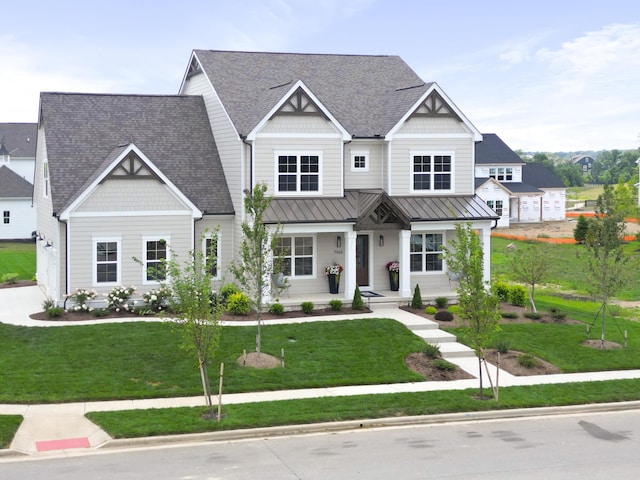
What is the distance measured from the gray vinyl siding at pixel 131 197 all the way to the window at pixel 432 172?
9.52 m

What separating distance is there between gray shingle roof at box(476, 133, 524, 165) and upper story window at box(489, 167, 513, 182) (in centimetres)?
65

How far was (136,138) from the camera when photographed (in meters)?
33.5

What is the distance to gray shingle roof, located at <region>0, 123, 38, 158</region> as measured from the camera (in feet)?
295

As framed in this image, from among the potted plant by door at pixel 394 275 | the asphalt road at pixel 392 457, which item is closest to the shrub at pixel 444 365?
the asphalt road at pixel 392 457

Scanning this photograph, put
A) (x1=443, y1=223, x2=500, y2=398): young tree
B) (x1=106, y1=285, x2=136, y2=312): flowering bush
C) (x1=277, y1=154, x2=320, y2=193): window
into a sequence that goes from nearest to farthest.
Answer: (x1=443, y1=223, x2=500, y2=398): young tree → (x1=106, y1=285, x2=136, y2=312): flowering bush → (x1=277, y1=154, x2=320, y2=193): window

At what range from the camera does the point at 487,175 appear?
79.8 metres

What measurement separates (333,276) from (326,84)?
30.5 feet

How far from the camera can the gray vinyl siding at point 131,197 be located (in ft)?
97.6

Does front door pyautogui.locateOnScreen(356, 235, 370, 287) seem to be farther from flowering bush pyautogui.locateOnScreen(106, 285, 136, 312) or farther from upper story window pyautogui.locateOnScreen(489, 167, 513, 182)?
upper story window pyautogui.locateOnScreen(489, 167, 513, 182)

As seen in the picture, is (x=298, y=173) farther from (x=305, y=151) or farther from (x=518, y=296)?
(x=518, y=296)

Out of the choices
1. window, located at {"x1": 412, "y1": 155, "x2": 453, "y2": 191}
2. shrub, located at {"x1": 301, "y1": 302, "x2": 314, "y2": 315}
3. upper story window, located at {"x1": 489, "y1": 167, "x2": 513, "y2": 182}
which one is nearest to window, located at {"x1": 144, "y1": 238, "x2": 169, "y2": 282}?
shrub, located at {"x1": 301, "y1": 302, "x2": 314, "y2": 315}

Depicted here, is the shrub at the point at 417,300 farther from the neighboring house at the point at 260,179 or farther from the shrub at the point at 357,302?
the shrub at the point at 357,302

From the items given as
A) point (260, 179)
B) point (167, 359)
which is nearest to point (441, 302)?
point (260, 179)

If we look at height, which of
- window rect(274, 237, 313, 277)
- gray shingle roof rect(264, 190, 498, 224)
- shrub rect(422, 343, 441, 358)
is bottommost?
shrub rect(422, 343, 441, 358)
